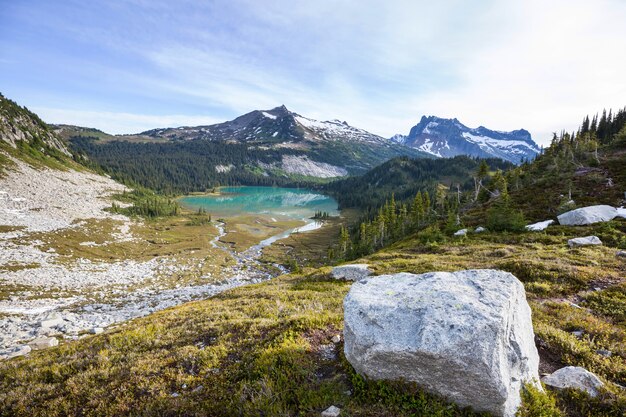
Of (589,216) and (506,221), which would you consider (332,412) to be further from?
(589,216)

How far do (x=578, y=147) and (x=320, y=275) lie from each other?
90305mm

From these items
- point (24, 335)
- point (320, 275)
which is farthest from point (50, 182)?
point (320, 275)

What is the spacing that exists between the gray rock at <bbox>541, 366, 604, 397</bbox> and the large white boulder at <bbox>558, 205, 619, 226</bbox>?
38954 mm

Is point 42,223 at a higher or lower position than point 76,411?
lower

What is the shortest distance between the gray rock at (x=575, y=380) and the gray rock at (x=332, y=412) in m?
5.69

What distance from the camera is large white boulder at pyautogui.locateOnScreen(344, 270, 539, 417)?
6.11m

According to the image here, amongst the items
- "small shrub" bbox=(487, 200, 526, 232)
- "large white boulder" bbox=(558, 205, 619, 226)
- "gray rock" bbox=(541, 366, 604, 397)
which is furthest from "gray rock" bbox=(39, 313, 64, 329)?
"large white boulder" bbox=(558, 205, 619, 226)

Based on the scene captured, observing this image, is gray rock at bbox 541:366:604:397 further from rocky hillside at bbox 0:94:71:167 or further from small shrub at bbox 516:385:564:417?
rocky hillside at bbox 0:94:71:167

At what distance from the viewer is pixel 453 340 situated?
6.25 metres

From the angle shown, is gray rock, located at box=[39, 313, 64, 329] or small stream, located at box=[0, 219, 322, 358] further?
gray rock, located at box=[39, 313, 64, 329]

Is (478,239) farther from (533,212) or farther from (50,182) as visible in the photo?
(50,182)

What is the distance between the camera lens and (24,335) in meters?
26.9

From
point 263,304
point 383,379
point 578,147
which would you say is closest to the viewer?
point 383,379

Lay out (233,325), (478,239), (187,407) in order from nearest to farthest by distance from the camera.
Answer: (187,407)
(233,325)
(478,239)
